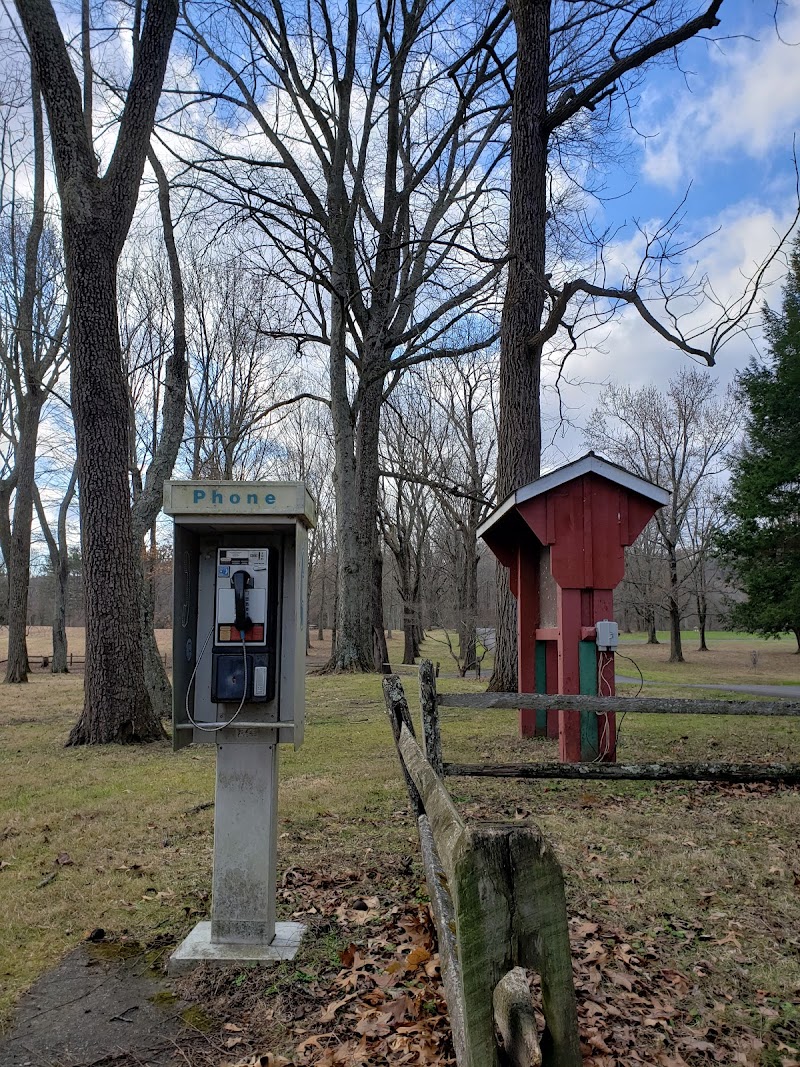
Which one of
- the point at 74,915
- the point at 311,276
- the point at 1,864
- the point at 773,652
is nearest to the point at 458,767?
the point at 74,915

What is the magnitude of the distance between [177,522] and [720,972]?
3.24 m

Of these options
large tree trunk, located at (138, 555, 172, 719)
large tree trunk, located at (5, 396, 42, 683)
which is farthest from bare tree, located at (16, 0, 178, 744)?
large tree trunk, located at (5, 396, 42, 683)

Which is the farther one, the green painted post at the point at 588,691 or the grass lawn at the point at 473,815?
the green painted post at the point at 588,691

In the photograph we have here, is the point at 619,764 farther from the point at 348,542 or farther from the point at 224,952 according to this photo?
the point at 348,542

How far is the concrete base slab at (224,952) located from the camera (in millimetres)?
3697

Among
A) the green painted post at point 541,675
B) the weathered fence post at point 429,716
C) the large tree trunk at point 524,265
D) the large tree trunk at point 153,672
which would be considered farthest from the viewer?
the large tree trunk at point 524,265

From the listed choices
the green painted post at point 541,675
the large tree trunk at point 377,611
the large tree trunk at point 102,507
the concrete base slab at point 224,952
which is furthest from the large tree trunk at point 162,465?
the large tree trunk at point 377,611

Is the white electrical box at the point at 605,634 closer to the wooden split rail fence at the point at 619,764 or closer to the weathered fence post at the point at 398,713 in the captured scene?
the wooden split rail fence at the point at 619,764

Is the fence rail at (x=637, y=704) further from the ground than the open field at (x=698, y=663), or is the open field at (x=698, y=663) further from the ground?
the fence rail at (x=637, y=704)

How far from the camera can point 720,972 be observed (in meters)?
3.47

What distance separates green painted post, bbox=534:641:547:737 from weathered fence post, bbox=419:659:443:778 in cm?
486

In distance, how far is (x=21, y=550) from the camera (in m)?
21.2

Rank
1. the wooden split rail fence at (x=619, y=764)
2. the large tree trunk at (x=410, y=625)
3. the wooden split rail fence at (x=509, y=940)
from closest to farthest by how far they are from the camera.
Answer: the wooden split rail fence at (x=509, y=940) → the wooden split rail fence at (x=619, y=764) → the large tree trunk at (x=410, y=625)

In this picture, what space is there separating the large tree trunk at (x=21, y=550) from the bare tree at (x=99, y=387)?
1290 cm
